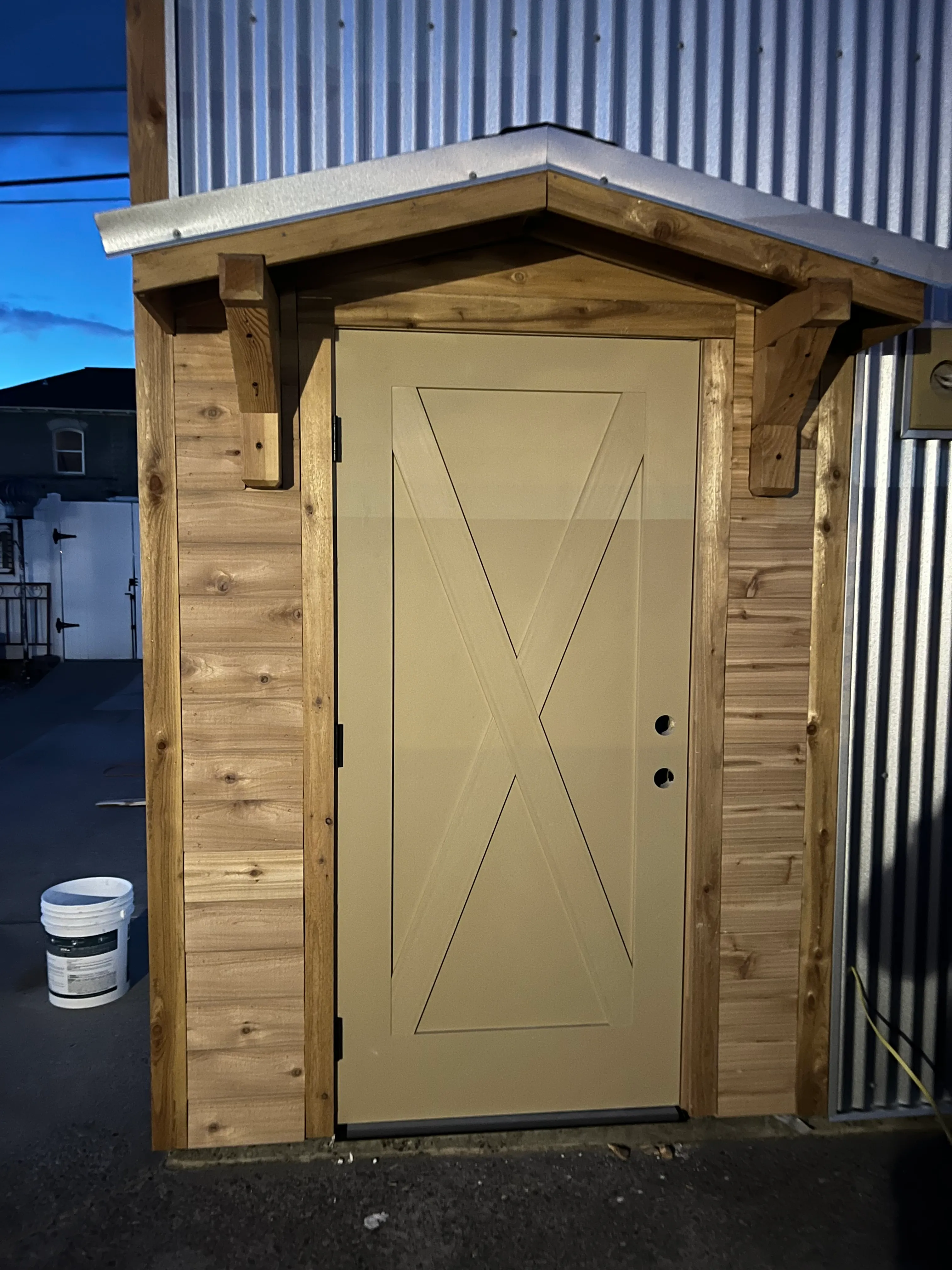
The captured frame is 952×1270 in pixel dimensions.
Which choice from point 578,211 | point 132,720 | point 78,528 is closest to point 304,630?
point 578,211

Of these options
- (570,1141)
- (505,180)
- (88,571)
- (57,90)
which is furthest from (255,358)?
(88,571)

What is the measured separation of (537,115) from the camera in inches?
115

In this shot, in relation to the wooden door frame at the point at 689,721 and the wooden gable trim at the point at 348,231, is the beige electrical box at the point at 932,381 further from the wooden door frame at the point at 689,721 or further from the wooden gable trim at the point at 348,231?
the wooden gable trim at the point at 348,231

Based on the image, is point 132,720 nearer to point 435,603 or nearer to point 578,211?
point 435,603

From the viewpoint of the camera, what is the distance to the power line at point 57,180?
21.3 feet

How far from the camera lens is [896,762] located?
10.4ft

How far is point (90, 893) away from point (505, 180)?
147 inches

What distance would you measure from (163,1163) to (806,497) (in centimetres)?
317

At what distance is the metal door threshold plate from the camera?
3010 mm

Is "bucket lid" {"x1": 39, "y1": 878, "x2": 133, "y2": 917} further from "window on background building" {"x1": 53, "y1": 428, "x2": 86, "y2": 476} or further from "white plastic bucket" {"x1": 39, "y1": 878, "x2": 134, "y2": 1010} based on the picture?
"window on background building" {"x1": 53, "y1": 428, "x2": 86, "y2": 476}

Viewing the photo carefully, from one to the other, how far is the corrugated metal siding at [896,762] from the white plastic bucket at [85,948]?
3.15 meters

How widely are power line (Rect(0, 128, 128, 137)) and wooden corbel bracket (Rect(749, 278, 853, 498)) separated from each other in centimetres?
579

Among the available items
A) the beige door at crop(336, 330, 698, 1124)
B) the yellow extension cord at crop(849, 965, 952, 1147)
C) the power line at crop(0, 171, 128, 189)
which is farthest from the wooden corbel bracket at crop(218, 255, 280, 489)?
the power line at crop(0, 171, 128, 189)

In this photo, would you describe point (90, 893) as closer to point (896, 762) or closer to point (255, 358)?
point (255, 358)
